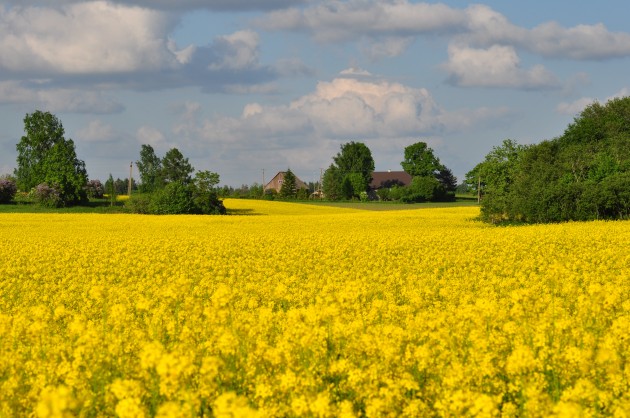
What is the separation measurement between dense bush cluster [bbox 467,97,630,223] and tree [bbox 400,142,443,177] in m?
41.2

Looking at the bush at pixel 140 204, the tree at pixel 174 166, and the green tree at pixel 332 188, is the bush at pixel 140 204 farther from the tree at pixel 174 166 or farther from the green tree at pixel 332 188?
the green tree at pixel 332 188

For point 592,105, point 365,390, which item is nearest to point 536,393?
point 365,390

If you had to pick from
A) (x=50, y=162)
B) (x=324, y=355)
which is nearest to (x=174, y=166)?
(x=50, y=162)

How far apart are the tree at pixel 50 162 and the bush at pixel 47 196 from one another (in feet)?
1.97

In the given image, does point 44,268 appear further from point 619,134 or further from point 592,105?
point 592,105

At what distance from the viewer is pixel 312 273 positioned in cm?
1766

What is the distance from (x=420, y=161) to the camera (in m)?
136

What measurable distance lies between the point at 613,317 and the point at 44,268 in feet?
46.8

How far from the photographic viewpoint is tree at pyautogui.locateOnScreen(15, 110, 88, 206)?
256 feet

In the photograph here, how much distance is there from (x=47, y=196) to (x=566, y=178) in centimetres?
4855

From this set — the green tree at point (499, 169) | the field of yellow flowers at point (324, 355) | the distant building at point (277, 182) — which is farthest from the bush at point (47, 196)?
the distant building at point (277, 182)

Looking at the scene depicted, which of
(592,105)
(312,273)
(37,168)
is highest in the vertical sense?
(592,105)

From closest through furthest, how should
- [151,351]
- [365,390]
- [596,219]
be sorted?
[151,351] < [365,390] < [596,219]

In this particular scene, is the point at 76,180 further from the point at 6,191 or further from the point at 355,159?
the point at 355,159
